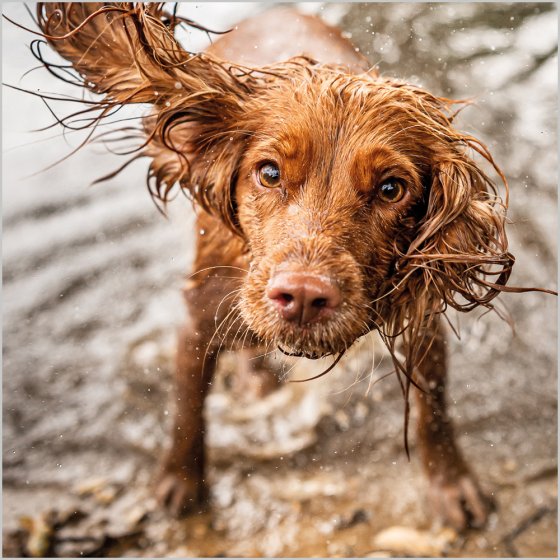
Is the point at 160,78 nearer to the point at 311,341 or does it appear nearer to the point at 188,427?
the point at 311,341

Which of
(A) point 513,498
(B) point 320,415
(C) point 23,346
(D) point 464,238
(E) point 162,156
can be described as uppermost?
(E) point 162,156

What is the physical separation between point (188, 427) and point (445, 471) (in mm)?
1434

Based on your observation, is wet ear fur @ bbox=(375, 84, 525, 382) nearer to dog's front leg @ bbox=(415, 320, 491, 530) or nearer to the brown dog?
the brown dog

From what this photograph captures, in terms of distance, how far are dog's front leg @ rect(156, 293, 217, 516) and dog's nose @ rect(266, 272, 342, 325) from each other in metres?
1.01

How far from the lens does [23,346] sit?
15.2 feet

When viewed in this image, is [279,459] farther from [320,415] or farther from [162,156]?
[162,156]

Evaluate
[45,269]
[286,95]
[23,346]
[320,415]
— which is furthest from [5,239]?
[286,95]

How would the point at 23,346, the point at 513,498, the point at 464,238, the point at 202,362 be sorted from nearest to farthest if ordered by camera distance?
the point at 464,238, the point at 202,362, the point at 513,498, the point at 23,346

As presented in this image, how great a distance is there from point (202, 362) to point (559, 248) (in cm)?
304

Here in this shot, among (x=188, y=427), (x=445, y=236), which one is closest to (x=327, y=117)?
(x=445, y=236)

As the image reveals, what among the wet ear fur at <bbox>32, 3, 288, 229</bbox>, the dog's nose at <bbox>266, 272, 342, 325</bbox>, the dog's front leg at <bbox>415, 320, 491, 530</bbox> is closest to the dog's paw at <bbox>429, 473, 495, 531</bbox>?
the dog's front leg at <bbox>415, 320, 491, 530</bbox>

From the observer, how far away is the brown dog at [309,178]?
215cm

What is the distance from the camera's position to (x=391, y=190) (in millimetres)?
2270

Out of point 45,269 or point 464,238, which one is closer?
point 464,238
